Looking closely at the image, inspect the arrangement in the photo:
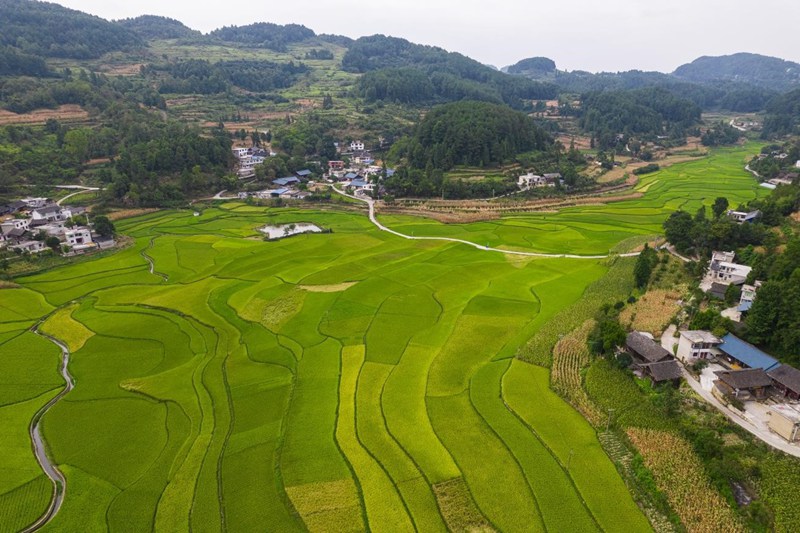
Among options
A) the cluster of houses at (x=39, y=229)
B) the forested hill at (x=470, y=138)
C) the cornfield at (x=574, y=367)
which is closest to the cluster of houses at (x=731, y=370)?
the cornfield at (x=574, y=367)

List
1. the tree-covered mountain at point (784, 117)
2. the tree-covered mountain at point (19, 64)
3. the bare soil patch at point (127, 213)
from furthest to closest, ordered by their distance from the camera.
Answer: the tree-covered mountain at point (784, 117) → the tree-covered mountain at point (19, 64) → the bare soil patch at point (127, 213)

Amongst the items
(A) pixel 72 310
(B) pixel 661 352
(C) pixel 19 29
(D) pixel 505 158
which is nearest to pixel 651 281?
(B) pixel 661 352

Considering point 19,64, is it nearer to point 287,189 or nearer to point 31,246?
point 287,189

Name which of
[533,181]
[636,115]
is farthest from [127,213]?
[636,115]

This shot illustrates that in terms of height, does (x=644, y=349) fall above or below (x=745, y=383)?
below

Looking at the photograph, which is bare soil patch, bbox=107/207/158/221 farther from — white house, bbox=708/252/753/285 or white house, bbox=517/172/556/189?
white house, bbox=708/252/753/285

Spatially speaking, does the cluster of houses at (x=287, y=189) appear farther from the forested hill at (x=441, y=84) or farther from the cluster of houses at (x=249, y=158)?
the forested hill at (x=441, y=84)

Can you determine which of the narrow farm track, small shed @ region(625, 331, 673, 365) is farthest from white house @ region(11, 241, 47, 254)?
small shed @ region(625, 331, 673, 365)
